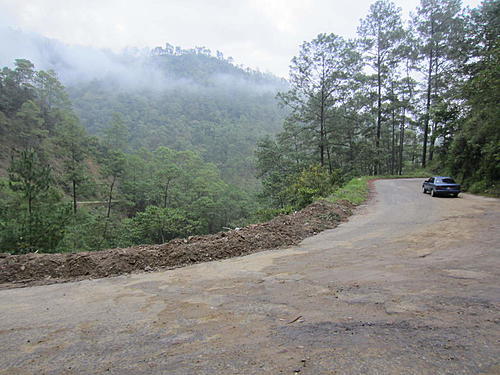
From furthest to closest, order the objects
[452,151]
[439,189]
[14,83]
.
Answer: [14,83] → [452,151] → [439,189]

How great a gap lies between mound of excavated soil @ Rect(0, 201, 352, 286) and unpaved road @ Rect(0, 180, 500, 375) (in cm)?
42

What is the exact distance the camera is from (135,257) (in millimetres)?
5707

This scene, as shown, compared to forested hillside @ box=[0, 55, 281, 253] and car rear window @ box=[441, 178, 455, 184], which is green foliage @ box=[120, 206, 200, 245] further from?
car rear window @ box=[441, 178, 455, 184]

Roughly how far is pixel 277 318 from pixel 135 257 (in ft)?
12.3

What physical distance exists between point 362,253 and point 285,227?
7.85 feet

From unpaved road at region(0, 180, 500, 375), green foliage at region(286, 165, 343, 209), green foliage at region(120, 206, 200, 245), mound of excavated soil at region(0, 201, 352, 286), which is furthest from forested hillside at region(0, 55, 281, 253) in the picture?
green foliage at region(286, 165, 343, 209)

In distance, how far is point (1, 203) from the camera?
2166 cm

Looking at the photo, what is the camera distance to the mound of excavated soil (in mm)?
5383

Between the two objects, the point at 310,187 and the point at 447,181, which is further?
the point at 310,187

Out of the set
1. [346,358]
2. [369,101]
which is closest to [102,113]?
[369,101]

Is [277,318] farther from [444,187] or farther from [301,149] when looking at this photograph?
[301,149]

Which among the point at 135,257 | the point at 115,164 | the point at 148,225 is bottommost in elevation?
the point at 148,225

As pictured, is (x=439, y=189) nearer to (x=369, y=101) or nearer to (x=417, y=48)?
(x=369, y=101)

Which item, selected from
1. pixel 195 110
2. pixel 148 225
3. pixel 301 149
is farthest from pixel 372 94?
pixel 195 110
